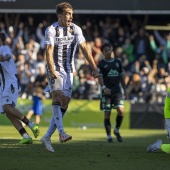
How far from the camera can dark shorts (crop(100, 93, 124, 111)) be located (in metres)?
16.2

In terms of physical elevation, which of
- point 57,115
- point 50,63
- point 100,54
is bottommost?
point 57,115

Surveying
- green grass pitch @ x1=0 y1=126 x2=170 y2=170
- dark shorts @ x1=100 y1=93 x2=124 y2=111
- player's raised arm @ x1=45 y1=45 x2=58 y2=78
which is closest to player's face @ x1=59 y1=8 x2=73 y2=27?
player's raised arm @ x1=45 y1=45 x2=58 y2=78

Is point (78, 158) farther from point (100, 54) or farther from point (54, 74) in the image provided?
point (100, 54)

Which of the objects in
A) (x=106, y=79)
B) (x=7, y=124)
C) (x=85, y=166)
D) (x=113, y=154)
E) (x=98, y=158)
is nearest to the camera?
(x=85, y=166)

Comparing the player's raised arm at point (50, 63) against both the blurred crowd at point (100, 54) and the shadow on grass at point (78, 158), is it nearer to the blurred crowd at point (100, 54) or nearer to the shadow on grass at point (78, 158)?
the shadow on grass at point (78, 158)

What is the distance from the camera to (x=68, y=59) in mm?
11562

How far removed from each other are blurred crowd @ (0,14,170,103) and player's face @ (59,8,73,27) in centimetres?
1361

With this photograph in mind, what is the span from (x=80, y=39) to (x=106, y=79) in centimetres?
477

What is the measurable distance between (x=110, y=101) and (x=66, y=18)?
17.2 feet

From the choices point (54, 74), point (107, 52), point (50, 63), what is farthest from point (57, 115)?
point (107, 52)

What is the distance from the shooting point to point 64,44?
37.6ft

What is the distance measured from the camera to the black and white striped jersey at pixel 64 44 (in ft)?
37.3
